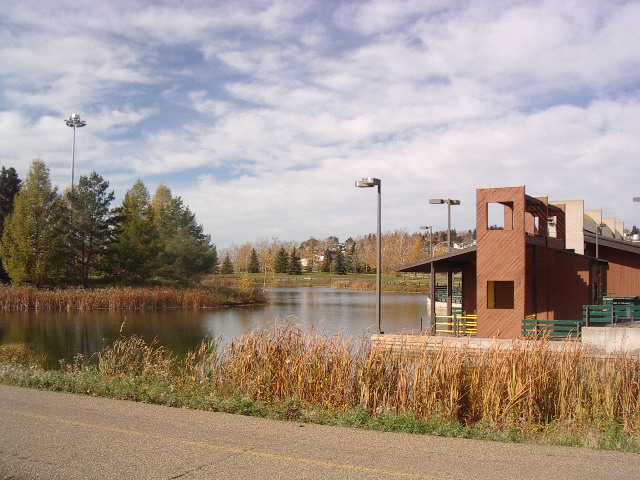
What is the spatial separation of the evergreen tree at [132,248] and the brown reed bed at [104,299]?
5.48m

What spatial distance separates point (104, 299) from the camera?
40.7 metres

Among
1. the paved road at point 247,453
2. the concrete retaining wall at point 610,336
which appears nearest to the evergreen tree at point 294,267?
the concrete retaining wall at point 610,336

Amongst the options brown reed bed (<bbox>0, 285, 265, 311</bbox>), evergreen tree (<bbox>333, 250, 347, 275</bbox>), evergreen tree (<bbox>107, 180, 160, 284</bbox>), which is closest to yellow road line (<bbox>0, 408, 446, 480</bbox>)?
brown reed bed (<bbox>0, 285, 265, 311</bbox>)

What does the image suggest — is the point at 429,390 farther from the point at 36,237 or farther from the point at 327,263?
the point at 327,263

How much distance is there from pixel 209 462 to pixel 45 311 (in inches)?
1422

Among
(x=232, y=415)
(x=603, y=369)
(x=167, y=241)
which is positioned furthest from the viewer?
(x=167, y=241)

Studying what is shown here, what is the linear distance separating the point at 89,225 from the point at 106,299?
9.82 meters

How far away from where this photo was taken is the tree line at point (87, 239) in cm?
→ 4509

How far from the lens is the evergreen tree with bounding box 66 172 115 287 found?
47.6m

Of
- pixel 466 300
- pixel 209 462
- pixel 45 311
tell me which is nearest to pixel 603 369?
pixel 209 462

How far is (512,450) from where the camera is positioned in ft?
21.5

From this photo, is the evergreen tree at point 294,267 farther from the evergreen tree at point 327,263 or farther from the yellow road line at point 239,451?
the yellow road line at point 239,451

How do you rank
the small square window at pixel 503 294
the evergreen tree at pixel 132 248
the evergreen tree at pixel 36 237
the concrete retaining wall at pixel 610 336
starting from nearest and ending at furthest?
1. the concrete retaining wall at pixel 610 336
2. the small square window at pixel 503 294
3. the evergreen tree at pixel 36 237
4. the evergreen tree at pixel 132 248

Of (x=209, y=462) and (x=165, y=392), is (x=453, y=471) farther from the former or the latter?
(x=165, y=392)
